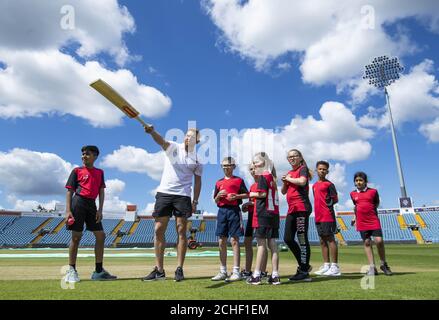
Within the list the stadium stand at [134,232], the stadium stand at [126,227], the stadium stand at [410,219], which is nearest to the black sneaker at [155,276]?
the stadium stand at [134,232]

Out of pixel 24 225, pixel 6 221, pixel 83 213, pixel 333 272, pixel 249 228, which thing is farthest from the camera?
pixel 6 221

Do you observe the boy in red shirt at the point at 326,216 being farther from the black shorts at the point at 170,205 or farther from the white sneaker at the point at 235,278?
the black shorts at the point at 170,205

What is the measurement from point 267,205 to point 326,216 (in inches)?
72.8

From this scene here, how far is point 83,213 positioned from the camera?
5.47m

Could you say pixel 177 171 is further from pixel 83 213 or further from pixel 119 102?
pixel 83 213

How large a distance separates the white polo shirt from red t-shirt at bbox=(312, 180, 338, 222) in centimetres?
260

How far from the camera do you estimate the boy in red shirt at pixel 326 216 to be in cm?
593

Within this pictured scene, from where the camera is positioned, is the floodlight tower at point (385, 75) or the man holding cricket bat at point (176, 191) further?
the floodlight tower at point (385, 75)

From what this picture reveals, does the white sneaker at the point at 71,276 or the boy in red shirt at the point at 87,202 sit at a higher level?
the boy in red shirt at the point at 87,202

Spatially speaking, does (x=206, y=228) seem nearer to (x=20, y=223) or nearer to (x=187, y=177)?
(x=20, y=223)

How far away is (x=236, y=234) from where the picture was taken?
554cm

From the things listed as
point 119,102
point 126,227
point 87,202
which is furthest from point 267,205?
point 126,227

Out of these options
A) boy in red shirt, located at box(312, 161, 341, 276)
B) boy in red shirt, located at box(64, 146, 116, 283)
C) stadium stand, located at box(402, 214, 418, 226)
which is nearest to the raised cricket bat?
boy in red shirt, located at box(64, 146, 116, 283)
